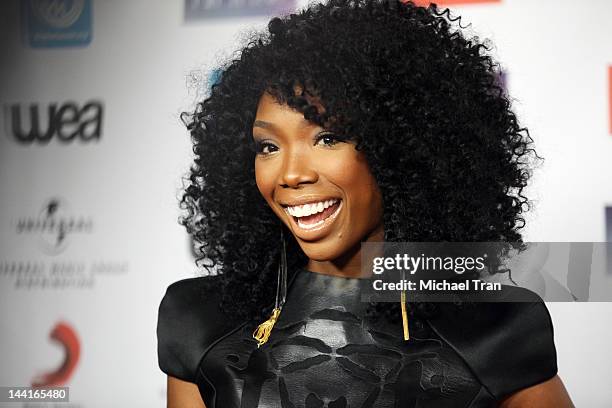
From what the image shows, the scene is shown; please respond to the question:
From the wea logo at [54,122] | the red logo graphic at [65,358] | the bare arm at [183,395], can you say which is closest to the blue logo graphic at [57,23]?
the wea logo at [54,122]

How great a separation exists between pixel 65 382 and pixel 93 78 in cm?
83

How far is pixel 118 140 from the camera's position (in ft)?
7.63

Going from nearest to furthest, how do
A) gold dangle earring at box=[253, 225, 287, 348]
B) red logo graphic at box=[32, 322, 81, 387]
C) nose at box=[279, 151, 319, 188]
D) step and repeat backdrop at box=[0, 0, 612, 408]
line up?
1. nose at box=[279, 151, 319, 188]
2. gold dangle earring at box=[253, 225, 287, 348]
3. step and repeat backdrop at box=[0, 0, 612, 408]
4. red logo graphic at box=[32, 322, 81, 387]

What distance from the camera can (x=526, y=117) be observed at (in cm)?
199

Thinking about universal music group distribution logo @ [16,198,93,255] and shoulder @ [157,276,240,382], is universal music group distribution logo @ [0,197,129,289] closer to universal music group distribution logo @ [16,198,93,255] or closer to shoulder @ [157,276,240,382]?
universal music group distribution logo @ [16,198,93,255]

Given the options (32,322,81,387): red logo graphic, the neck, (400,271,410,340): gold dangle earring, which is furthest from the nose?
(32,322,81,387): red logo graphic

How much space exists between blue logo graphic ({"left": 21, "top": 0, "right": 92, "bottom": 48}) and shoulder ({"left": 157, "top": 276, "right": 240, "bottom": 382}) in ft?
3.41

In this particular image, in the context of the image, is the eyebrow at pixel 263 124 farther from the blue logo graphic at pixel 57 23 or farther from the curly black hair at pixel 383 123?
the blue logo graphic at pixel 57 23

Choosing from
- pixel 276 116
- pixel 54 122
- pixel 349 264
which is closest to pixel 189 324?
pixel 349 264

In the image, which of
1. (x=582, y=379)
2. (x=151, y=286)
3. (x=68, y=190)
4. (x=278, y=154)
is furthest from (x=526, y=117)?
(x=68, y=190)

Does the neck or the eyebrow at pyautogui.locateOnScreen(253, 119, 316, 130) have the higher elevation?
the eyebrow at pyautogui.locateOnScreen(253, 119, 316, 130)

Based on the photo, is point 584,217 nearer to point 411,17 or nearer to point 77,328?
point 411,17

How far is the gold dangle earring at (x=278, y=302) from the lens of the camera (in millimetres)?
1500

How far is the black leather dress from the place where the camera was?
55.2 inches
